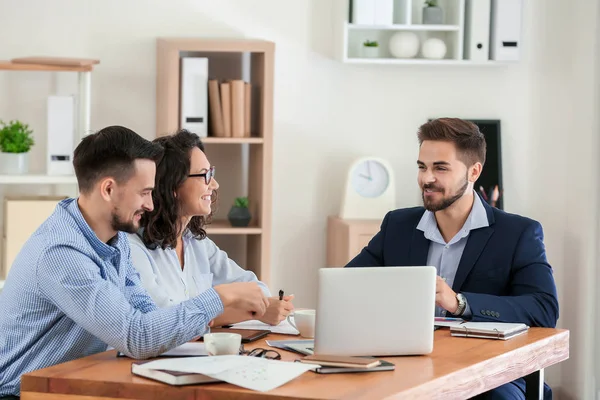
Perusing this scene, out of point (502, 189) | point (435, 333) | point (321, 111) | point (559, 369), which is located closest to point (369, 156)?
point (321, 111)

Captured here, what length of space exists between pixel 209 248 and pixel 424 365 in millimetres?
1115

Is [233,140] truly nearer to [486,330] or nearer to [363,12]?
[363,12]

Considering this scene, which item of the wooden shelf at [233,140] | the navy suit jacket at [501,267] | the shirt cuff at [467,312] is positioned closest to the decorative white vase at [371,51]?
the wooden shelf at [233,140]

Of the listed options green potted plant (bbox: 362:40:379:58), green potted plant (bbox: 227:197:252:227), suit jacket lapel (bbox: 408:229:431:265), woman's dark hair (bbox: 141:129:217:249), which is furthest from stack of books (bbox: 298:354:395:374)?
green potted plant (bbox: 362:40:379:58)

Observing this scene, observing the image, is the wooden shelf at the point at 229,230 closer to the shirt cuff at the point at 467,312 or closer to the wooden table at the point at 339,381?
the shirt cuff at the point at 467,312

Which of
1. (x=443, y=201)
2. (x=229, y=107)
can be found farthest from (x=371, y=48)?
(x=443, y=201)

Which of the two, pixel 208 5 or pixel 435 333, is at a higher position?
pixel 208 5

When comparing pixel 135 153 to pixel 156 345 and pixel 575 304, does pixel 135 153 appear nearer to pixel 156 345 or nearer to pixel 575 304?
pixel 156 345

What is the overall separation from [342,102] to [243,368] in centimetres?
273

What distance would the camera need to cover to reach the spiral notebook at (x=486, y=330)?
2.55m

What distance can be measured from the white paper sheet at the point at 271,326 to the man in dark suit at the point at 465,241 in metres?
0.50

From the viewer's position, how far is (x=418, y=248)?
10.3ft

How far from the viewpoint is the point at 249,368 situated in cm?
206

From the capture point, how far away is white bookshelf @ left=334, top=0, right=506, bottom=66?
442 centimetres
